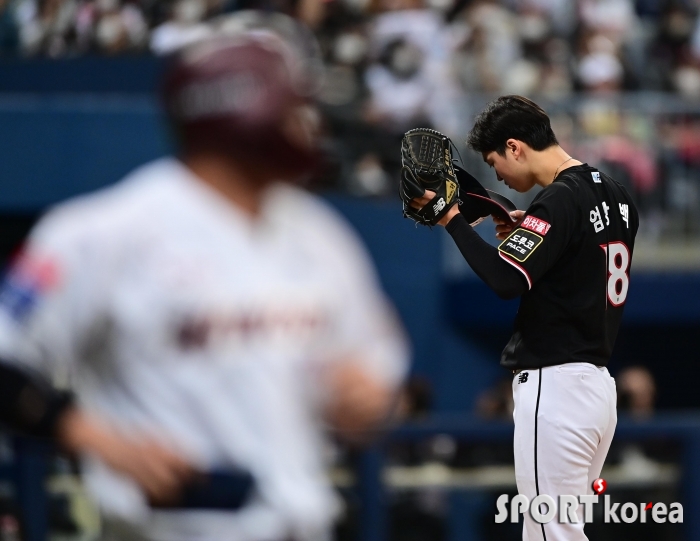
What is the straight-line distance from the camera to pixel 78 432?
2.23m

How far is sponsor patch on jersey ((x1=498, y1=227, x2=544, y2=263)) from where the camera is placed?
4355mm

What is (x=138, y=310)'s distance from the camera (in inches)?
87.3

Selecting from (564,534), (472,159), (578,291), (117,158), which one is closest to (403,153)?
(578,291)

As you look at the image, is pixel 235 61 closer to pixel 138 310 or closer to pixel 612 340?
pixel 138 310

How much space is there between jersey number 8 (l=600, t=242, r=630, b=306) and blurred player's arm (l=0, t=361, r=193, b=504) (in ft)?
8.83

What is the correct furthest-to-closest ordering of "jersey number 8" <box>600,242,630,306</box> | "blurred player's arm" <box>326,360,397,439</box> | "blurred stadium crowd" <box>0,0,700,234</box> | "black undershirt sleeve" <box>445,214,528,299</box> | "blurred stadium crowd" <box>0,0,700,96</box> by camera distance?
"blurred stadium crowd" <box>0,0,700,96</box> → "blurred stadium crowd" <box>0,0,700,234</box> → "jersey number 8" <box>600,242,630,306</box> → "black undershirt sleeve" <box>445,214,528,299</box> → "blurred player's arm" <box>326,360,397,439</box>

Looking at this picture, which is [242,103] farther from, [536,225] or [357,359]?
[536,225]

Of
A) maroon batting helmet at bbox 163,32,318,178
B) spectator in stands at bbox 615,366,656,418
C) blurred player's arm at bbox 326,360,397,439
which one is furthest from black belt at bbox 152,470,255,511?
spectator in stands at bbox 615,366,656,418

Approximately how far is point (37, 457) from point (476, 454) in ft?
9.13

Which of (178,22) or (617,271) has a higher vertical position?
(178,22)

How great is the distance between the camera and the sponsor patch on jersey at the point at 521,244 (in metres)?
4.36

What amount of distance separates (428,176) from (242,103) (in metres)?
2.39

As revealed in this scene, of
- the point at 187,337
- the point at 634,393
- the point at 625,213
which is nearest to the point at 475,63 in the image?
the point at 634,393

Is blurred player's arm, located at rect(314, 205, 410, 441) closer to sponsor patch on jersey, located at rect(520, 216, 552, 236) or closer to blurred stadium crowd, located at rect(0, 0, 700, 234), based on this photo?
sponsor patch on jersey, located at rect(520, 216, 552, 236)
